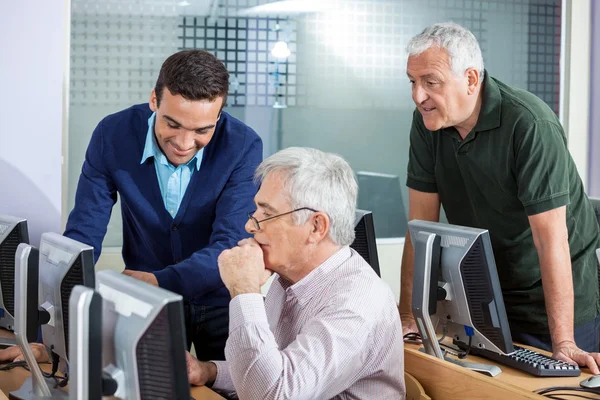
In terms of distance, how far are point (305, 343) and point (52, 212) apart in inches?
81.4

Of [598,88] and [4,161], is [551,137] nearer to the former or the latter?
[4,161]

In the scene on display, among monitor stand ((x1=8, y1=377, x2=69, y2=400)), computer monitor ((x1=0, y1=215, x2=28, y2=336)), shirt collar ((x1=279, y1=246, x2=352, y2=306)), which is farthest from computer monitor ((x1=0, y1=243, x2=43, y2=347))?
shirt collar ((x1=279, y1=246, x2=352, y2=306))

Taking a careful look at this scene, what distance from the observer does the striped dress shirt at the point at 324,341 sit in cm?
157

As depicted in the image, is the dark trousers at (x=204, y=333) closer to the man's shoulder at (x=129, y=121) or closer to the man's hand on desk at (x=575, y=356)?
the man's shoulder at (x=129, y=121)

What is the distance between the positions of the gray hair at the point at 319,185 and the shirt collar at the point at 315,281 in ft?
0.17

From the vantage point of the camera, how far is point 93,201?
2.39 metres

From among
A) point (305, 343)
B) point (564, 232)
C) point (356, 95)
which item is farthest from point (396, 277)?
point (305, 343)

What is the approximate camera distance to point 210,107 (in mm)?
2180

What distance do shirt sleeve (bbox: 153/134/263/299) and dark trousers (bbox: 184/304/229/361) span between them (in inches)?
2.4

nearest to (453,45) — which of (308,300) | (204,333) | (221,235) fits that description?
(221,235)

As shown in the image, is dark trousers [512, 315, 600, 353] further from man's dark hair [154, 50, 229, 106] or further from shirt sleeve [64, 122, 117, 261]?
shirt sleeve [64, 122, 117, 261]

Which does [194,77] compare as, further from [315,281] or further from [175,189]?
[315,281]

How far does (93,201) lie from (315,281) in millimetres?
903

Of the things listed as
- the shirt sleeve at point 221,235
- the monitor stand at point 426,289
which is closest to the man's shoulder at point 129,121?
the shirt sleeve at point 221,235
